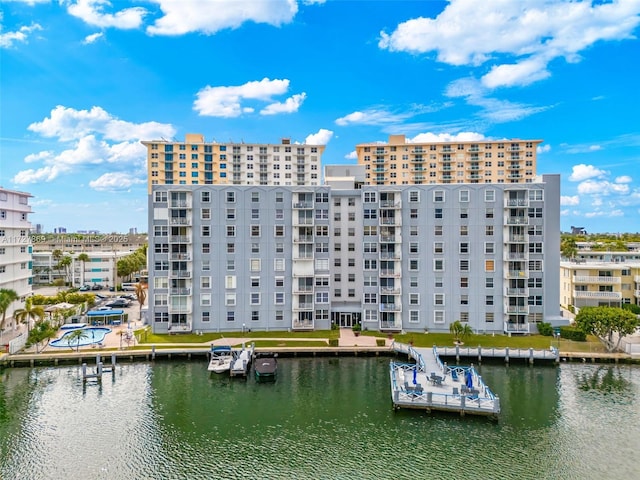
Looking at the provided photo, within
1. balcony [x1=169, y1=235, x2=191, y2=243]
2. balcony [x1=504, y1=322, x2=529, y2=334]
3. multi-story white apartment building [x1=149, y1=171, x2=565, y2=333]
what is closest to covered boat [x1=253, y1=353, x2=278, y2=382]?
multi-story white apartment building [x1=149, y1=171, x2=565, y2=333]

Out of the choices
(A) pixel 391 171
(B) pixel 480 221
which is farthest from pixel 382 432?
(A) pixel 391 171

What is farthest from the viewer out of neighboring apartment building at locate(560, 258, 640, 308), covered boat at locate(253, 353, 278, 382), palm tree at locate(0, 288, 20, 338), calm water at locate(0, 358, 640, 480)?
neighboring apartment building at locate(560, 258, 640, 308)

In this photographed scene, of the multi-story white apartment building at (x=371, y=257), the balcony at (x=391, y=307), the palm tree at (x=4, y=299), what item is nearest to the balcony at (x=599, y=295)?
the multi-story white apartment building at (x=371, y=257)

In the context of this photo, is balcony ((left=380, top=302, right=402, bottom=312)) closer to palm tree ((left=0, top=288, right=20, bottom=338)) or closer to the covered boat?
the covered boat

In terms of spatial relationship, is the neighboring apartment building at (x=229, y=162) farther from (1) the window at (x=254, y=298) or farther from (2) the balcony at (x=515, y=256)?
(2) the balcony at (x=515, y=256)

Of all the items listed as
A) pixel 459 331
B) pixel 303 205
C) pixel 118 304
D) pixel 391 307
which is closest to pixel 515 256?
pixel 459 331

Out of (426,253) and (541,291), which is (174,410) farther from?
(541,291)

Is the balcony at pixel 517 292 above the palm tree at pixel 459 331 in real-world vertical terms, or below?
above
